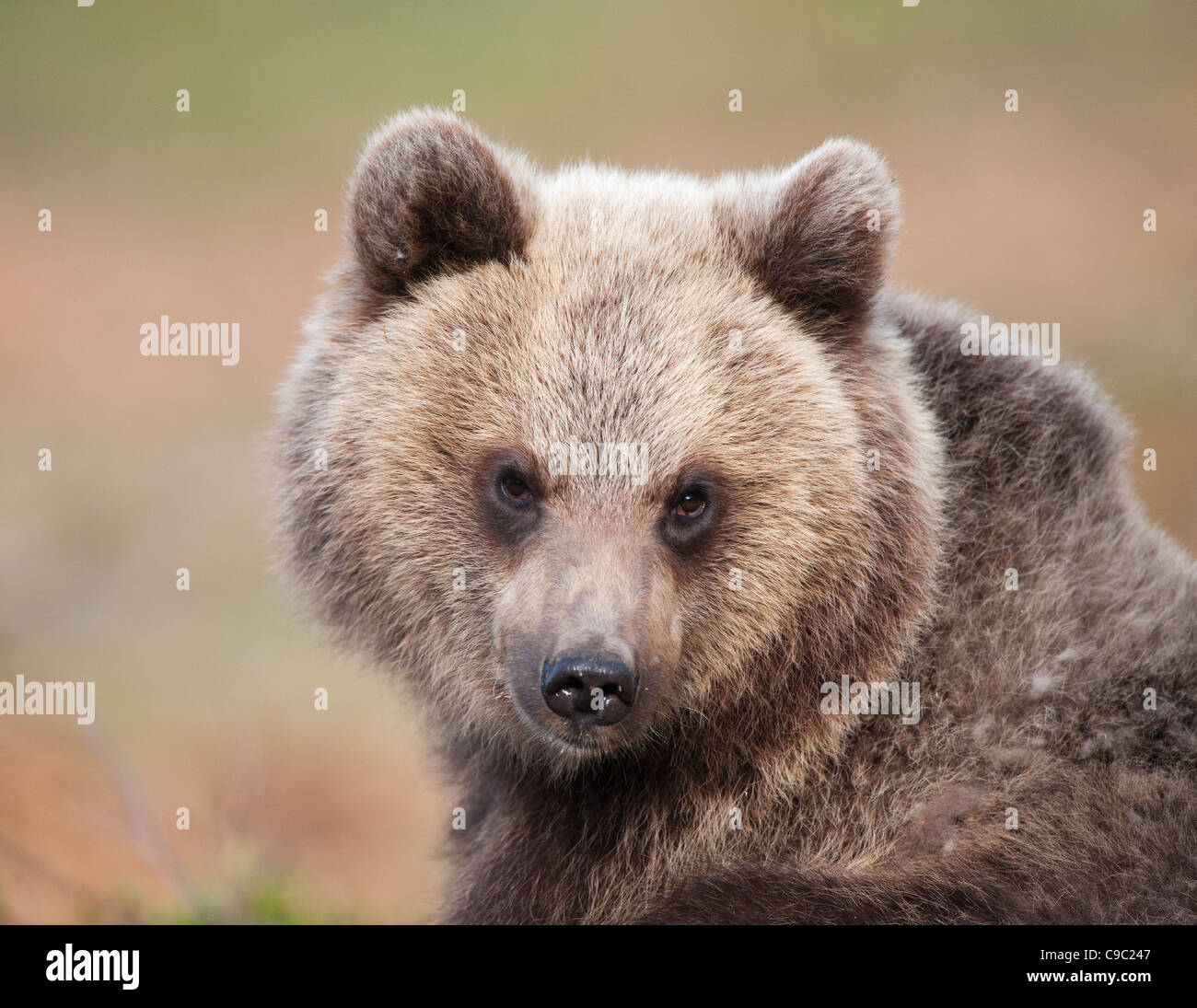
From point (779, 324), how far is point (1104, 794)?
1.96 metres

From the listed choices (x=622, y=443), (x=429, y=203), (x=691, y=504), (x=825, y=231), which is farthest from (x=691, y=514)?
(x=429, y=203)

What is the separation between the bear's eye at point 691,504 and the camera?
4668mm

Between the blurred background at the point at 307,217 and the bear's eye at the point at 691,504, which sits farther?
the blurred background at the point at 307,217

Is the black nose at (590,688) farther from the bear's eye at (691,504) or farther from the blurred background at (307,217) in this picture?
the blurred background at (307,217)

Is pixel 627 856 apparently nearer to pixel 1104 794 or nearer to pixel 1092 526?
pixel 1104 794

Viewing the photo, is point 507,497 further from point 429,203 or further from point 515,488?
point 429,203

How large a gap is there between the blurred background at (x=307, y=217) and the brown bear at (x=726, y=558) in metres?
5.37

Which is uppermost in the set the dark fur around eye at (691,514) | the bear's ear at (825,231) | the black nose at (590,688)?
the bear's ear at (825,231)

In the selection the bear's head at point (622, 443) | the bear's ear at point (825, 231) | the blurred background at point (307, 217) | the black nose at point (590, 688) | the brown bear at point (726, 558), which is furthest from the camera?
the blurred background at point (307, 217)

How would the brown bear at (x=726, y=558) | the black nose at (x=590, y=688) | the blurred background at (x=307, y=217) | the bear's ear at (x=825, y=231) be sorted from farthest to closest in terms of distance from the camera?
the blurred background at (x=307, y=217), the bear's ear at (x=825, y=231), the brown bear at (x=726, y=558), the black nose at (x=590, y=688)

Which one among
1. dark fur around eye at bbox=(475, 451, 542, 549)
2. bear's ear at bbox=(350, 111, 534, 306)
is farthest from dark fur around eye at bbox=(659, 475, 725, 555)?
bear's ear at bbox=(350, 111, 534, 306)

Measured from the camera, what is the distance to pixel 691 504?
A: 15.4 ft

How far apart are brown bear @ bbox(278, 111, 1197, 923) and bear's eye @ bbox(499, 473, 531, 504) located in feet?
0.04

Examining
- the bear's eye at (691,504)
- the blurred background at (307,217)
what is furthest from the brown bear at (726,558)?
the blurred background at (307,217)
